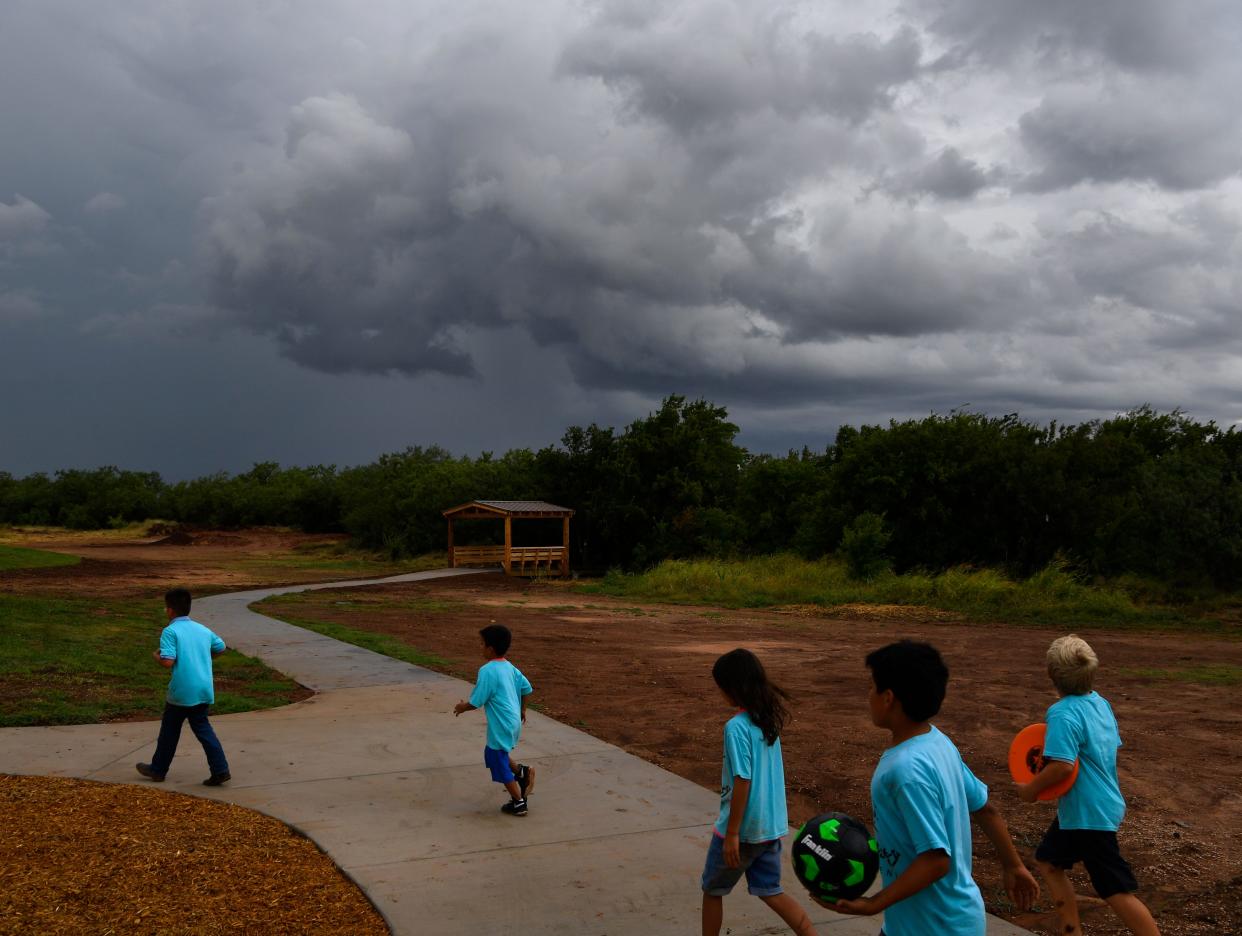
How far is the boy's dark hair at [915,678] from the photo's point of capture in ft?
9.34

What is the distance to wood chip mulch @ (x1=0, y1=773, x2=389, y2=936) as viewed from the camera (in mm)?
4594

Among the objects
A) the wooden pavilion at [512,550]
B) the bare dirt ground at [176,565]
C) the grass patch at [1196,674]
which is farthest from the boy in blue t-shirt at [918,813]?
the wooden pavilion at [512,550]

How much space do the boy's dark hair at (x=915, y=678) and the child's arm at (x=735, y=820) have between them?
119 centimetres

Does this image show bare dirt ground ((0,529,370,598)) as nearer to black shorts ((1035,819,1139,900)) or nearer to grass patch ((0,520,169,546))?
grass patch ((0,520,169,546))

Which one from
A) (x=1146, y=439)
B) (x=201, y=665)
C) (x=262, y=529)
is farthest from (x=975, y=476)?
(x=262, y=529)

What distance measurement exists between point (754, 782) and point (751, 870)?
38cm

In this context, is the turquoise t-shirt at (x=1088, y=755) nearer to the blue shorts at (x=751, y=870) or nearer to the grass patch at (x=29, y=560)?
the blue shorts at (x=751, y=870)

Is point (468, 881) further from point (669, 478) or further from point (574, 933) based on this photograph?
point (669, 478)

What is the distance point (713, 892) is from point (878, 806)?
1520 millimetres

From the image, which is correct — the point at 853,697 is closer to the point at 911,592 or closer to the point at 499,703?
the point at 499,703

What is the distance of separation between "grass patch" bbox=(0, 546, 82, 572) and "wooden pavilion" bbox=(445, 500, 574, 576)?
579 inches

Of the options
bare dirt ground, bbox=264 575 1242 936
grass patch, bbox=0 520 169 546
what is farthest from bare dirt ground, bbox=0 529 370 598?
bare dirt ground, bbox=264 575 1242 936

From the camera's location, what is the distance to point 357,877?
525 centimetres

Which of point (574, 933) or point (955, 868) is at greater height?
point (955, 868)
